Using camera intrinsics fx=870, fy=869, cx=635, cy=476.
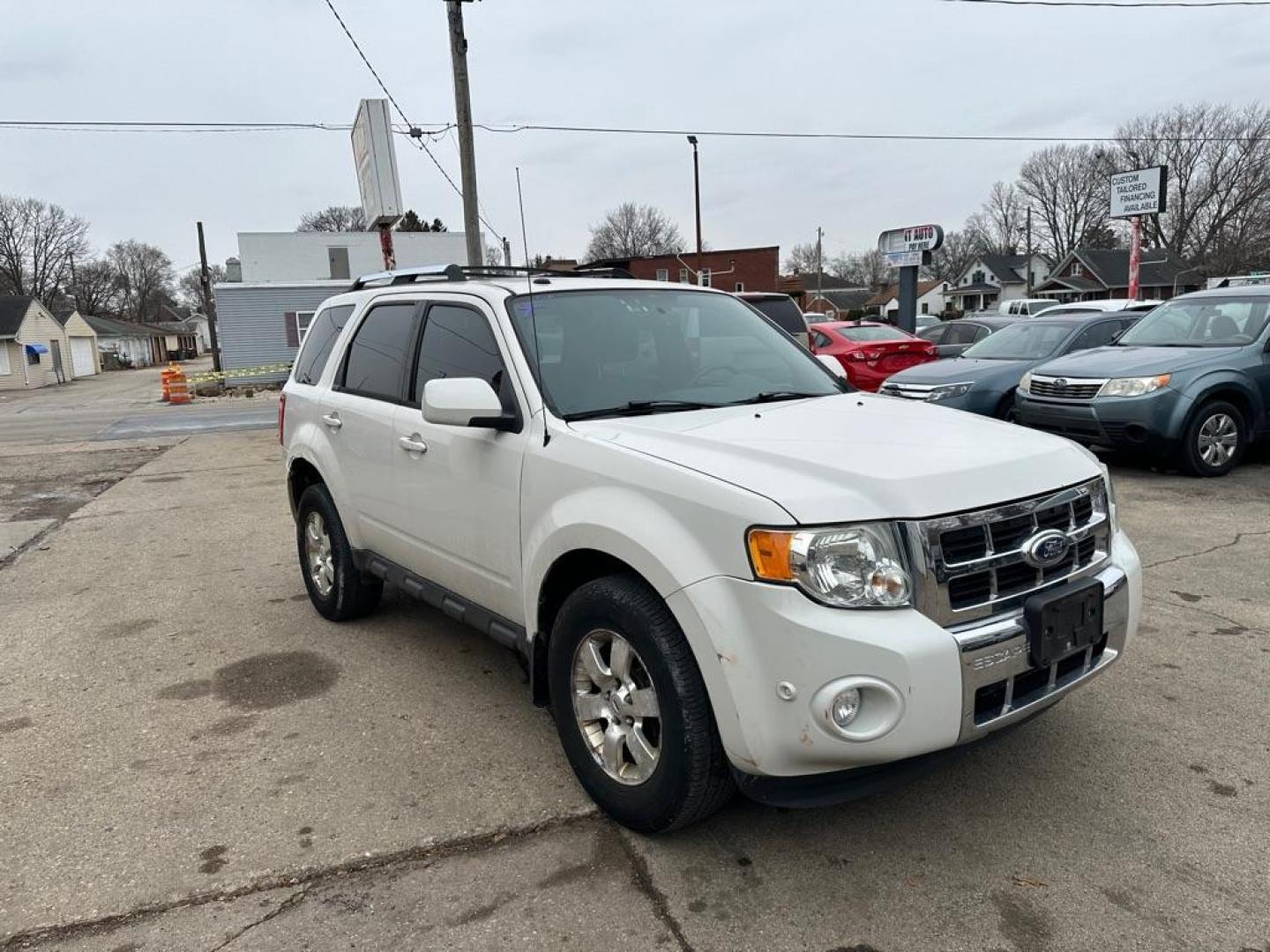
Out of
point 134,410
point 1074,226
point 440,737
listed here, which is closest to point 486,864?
point 440,737

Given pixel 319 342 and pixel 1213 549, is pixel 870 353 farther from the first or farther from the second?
pixel 319 342

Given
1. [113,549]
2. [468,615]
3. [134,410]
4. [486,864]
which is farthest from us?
[134,410]

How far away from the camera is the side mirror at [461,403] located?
10.3 feet

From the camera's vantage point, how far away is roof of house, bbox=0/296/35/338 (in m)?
44.5

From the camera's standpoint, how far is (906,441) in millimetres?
2834

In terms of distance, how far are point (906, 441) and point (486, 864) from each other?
1905mm

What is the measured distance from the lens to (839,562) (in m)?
2.35

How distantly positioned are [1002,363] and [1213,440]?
2.40 m

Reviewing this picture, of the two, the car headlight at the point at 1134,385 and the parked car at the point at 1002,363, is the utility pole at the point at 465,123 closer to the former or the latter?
the parked car at the point at 1002,363

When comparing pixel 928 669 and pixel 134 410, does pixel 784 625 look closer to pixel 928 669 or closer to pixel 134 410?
pixel 928 669

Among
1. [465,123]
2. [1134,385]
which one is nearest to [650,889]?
[1134,385]

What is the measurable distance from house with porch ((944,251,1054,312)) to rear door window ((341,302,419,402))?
8253cm

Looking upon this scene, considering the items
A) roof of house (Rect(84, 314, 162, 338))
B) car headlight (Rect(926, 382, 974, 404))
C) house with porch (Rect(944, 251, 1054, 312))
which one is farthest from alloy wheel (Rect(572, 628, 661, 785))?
house with porch (Rect(944, 251, 1054, 312))

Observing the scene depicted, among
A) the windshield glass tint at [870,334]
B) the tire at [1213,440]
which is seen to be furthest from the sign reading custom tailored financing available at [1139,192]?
the tire at [1213,440]
